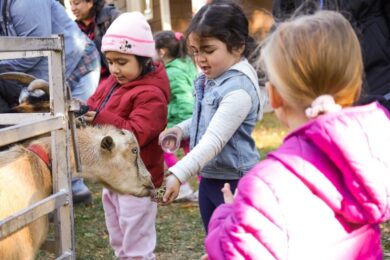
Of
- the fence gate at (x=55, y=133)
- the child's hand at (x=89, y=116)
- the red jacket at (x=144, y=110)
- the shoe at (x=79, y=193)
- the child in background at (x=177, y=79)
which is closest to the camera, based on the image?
the fence gate at (x=55, y=133)

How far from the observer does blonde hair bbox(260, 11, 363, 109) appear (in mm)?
2201

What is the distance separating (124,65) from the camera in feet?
14.4

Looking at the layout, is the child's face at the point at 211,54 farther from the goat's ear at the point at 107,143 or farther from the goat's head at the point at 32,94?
the goat's head at the point at 32,94

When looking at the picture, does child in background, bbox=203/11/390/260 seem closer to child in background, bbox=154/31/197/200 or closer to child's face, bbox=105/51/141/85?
child's face, bbox=105/51/141/85

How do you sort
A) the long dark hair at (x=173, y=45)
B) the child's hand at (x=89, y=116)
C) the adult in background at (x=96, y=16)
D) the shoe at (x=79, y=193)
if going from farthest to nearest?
1. the long dark hair at (x=173, y=45)
2. the shoe at (x=79, y=193)
3. the adult in background at (x=96, y=16)
4. the child's hand at (x=89, y=116)

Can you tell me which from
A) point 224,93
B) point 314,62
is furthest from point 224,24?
point 314,62

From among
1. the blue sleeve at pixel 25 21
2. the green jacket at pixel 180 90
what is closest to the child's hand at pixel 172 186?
the blue sleeve at pixel 25 21

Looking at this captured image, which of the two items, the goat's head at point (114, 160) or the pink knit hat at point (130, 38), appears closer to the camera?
the goat's head at point (114, 160)

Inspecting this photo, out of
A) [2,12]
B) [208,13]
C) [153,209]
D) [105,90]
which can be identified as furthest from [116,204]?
[2,12]

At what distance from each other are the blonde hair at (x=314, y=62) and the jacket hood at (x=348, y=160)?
0.33 feet

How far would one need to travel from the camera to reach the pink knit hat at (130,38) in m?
4.36

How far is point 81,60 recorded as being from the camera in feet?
20.5

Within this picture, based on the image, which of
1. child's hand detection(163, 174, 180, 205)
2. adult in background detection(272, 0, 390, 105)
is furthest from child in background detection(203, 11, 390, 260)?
adult in background detection(272, 0, 390, 105)

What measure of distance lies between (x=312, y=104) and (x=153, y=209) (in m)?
2.39
